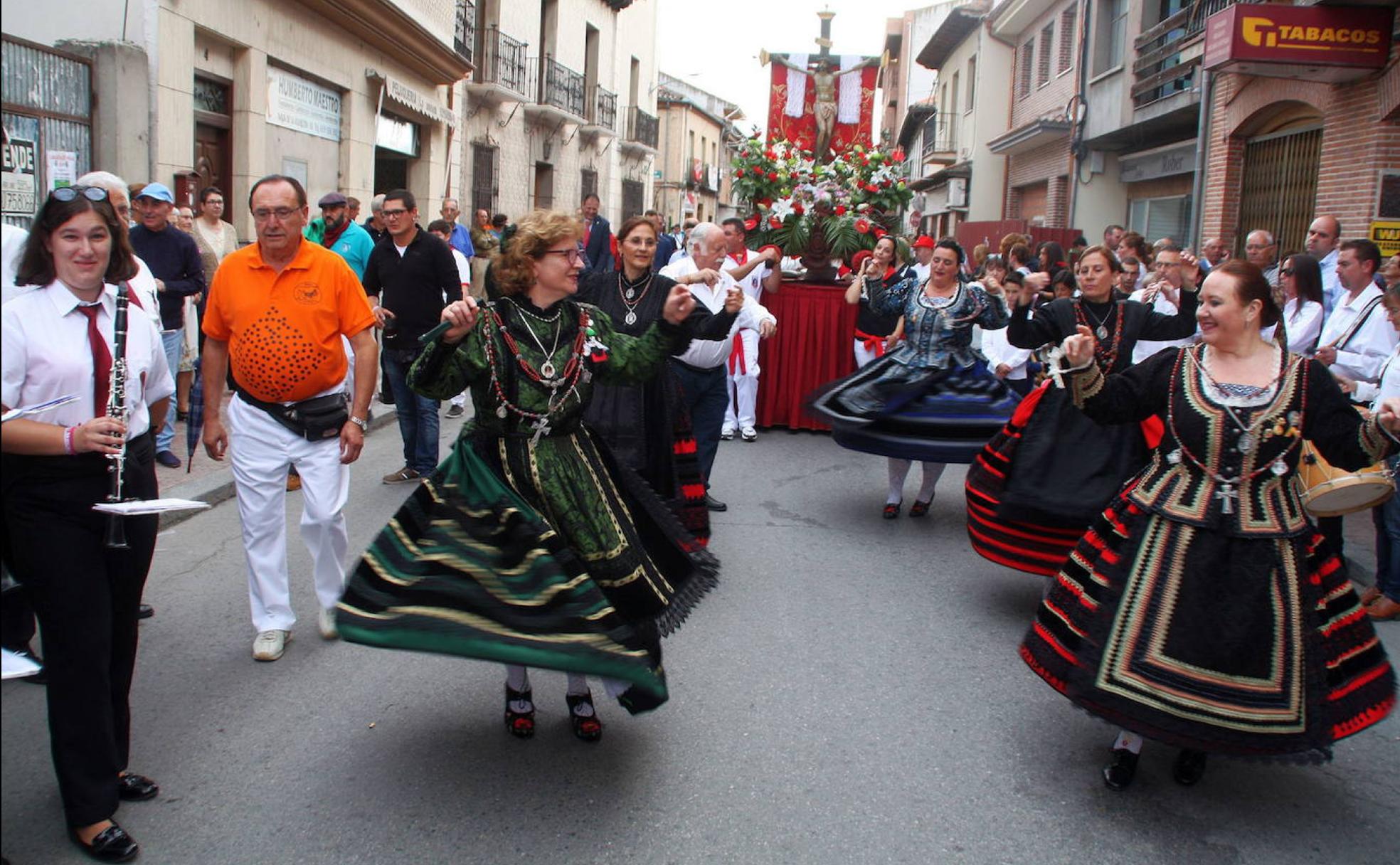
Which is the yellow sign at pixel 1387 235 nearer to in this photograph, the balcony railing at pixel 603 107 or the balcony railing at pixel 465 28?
the balcony railing at pixel 465 28

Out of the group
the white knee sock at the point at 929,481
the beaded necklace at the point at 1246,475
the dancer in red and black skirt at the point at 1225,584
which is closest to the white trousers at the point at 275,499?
the dancer in red and black skirt at the point at 1225,584

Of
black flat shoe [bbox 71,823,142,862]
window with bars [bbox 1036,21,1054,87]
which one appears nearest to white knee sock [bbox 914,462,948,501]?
black flat shoe [bbox 71,823,142,862]

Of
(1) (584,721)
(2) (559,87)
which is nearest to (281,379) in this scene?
(1) (584,721)

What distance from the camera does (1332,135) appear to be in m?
12.5

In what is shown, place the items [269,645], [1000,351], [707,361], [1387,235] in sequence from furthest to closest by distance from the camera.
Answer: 1. [1387,235]
2. [1000,351]
3. [707,361]
4. [269,645]

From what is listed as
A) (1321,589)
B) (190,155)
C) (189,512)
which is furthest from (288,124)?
(1321,589)

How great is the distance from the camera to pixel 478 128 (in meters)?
23.7

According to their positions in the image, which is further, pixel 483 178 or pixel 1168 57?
pixel 483 178

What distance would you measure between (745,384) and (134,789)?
7436 millimetres

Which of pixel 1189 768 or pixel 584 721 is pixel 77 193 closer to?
pixel 584 721

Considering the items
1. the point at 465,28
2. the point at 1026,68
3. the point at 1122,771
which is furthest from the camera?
the point at 1026,68

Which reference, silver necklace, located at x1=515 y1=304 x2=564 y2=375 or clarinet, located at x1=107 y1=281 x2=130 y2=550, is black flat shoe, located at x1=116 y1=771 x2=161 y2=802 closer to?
clarinet, located at x1=107 y1=281 x2=130 y2=550

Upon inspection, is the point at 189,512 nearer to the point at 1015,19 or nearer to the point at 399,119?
the point at 399,119

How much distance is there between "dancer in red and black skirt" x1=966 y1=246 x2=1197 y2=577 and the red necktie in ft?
12.3
